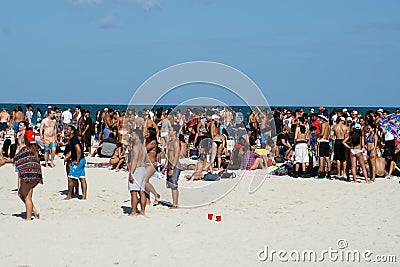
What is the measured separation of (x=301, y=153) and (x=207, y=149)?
247 cm

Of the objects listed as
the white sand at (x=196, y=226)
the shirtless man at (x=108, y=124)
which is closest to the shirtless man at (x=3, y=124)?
the shirtless man at (x=108, y=124)

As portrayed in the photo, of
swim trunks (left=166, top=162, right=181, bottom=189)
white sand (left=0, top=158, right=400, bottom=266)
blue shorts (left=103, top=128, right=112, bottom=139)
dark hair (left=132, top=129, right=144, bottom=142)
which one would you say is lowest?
white sand (left=0, top=158, right=400, bottom=266)

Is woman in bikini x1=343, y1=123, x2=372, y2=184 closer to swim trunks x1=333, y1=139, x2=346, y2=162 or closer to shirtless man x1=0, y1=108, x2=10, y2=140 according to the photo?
swim trunks x1=333, y1=139, x2=346, y2=162

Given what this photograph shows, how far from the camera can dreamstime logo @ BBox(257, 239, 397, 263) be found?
23.6 feet

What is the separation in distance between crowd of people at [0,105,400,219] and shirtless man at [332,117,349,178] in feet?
0.07

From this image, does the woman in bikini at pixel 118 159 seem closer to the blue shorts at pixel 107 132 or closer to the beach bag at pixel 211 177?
the blue shorts at pixel 107 132

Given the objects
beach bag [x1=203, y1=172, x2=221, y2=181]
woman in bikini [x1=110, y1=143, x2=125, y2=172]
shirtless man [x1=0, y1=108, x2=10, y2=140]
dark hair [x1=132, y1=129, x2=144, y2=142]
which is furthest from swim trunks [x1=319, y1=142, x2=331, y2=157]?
shirtless man [x1=0, y1=108, x2=10, y2=140]

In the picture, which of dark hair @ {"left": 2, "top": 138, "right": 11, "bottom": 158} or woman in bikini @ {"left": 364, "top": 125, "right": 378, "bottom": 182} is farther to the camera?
dark hair @ {"left": 2, "top": 138, "right": 11, "bottom": 158}

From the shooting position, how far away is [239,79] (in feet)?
39.0

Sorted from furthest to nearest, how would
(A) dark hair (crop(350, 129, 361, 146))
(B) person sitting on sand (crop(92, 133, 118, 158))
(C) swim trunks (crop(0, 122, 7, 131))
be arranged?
1. (C) swim trunks (crop(0, 122, 7, 131))
2. (B) person sitting on sand (crop(92, 133, 118, 158))
3. (A) dark hair (crop(350, 129, 361, 146))

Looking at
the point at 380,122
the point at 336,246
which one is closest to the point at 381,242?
the point at 336,246

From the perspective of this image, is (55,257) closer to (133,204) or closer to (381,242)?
(133,204)

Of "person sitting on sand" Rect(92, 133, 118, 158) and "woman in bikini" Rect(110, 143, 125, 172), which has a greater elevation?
"person sitting on sand" Rect(92, 133, 118, 158)

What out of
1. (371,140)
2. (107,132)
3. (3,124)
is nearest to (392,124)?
(371,140)
